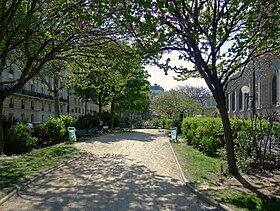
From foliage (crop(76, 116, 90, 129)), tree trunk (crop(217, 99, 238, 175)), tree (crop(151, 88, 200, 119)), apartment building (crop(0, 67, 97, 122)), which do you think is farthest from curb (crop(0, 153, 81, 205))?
tree (crop(151, 88, 200, 119))

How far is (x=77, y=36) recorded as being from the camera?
11.8 m

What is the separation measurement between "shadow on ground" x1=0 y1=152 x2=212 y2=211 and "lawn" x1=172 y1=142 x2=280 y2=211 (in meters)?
0.51

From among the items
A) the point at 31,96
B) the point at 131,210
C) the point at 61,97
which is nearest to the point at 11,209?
the point at 131,210

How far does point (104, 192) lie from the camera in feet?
24.0

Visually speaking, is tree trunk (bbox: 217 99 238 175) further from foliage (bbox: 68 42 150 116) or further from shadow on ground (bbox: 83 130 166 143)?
shadow on ground (bbox: 83 130 166 143)

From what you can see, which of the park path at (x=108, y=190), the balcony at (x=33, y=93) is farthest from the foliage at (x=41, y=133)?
the balcony at (x=33, y=93)

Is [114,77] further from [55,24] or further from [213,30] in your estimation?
[213,30]

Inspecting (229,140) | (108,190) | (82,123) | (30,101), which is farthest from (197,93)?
(108,190)

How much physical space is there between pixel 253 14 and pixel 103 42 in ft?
20.9

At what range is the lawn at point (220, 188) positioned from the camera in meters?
5.99

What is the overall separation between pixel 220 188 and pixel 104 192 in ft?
9.53

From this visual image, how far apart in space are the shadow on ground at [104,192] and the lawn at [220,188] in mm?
510

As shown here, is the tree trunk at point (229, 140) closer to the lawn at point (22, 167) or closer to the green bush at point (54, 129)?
the lawn at point (22, 167)

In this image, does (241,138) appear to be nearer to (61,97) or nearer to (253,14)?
(253,14)
